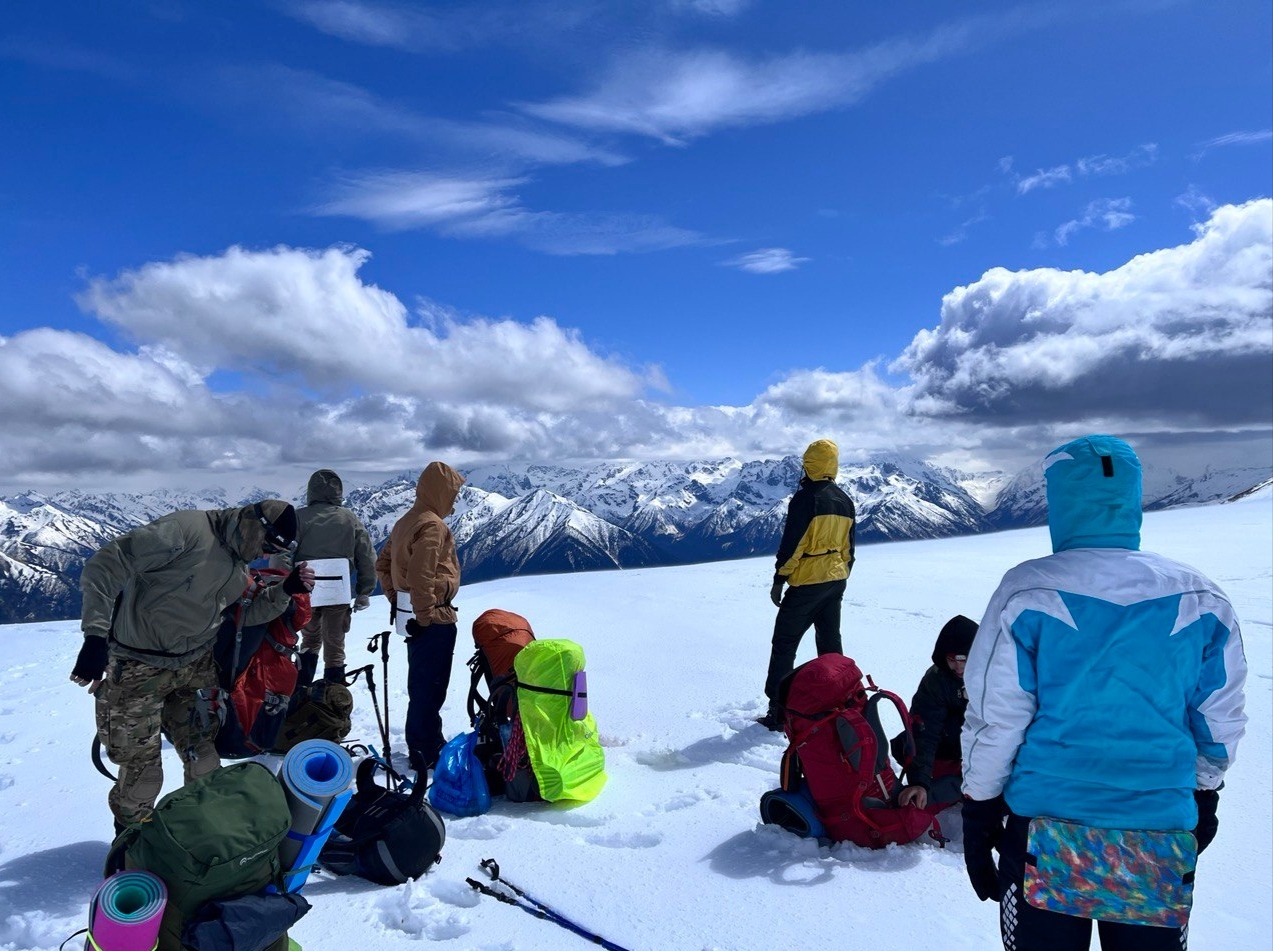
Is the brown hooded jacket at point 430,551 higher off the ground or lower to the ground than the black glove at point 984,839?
higher

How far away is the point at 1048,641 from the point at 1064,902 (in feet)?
2.84

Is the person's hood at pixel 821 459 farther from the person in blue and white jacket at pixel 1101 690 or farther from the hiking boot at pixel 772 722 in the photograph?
the person in blue and white jacket at pixel 1101 690

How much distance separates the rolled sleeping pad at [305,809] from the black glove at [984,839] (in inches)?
97.0

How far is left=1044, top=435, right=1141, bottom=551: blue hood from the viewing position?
247 cm

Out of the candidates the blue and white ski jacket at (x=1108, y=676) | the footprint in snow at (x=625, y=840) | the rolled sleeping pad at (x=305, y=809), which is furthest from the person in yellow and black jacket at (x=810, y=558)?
the rolled sleeping pad at (x=305, y=809)

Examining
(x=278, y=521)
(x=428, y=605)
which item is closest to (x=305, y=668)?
(x=428, y=605)

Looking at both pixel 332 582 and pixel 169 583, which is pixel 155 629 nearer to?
pixel 169 583

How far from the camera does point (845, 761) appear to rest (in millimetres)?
4570

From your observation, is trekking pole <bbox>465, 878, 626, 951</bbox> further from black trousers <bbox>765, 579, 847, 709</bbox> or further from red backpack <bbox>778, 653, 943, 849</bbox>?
black trousers <bbox>765, 579, 847, 709</bbox>

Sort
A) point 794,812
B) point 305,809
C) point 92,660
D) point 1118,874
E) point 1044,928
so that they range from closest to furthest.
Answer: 1. point 1118,874
2. point 1044,928
3. point 305,809
4. point 92,660
5. point 794,812

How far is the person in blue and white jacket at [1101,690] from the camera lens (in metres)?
2.36

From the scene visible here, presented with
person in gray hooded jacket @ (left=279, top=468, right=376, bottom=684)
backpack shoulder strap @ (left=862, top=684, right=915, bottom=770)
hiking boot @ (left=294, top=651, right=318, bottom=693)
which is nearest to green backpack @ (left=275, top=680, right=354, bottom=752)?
hiking boot @ (left=294, top=651, right=318, bottom=693)

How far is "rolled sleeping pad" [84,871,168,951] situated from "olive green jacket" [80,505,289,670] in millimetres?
1868

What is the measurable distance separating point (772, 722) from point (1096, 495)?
4886mm
